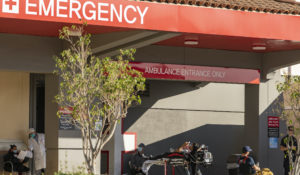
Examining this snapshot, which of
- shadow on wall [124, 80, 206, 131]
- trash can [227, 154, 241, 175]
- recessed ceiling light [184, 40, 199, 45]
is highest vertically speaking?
recessed ceiling light [184, 40, 199, 45]

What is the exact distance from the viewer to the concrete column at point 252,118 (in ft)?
63.8

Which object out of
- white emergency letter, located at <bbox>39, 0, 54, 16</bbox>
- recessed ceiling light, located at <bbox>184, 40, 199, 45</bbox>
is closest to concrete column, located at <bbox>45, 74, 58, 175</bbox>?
recessed ceiling light, located at <bbox>184, 40, 199, 45</bbox>

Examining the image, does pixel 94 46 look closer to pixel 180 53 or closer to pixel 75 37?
pixel 75 37

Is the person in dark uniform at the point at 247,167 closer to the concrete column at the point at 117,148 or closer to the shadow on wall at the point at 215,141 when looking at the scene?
the concrete column at the point at 117,148

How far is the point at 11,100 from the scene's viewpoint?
17.7 metres

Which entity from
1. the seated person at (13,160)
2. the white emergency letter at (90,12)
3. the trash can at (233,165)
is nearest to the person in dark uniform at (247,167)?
the trash can at (233,165)

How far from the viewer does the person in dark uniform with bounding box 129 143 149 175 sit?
63.4 ft

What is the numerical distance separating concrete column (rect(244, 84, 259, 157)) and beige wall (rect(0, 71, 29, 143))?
6632mm

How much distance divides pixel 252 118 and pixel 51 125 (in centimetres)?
638

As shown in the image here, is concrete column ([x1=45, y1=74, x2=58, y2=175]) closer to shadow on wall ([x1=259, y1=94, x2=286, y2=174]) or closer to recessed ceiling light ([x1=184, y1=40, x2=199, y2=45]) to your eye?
recessed ceiling light ([x1=184, y1=40, x2=199, y2=45])

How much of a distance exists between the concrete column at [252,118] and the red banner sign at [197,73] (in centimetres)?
51

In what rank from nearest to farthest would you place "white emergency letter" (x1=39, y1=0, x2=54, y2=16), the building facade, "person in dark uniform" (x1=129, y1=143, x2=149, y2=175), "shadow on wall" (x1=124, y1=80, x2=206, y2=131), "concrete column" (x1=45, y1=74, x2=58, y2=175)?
1. "white emergency letter" (x1=39, y1=0, x2=54, y2=16)
2. the building facade
3. "concrete column" (x1=45, y1=74, x2=58, y2=175)
4. "person in dark uniform" (x1=129, y1=143, x2=149, y2=175)
5. "shadow on wall" (x1=124, y1=80, x2=206, y2=131)

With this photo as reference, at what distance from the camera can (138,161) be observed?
19500 millimetres

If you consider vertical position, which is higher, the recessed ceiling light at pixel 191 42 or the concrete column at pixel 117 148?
the recessed ceiling light at pixel 191 42
